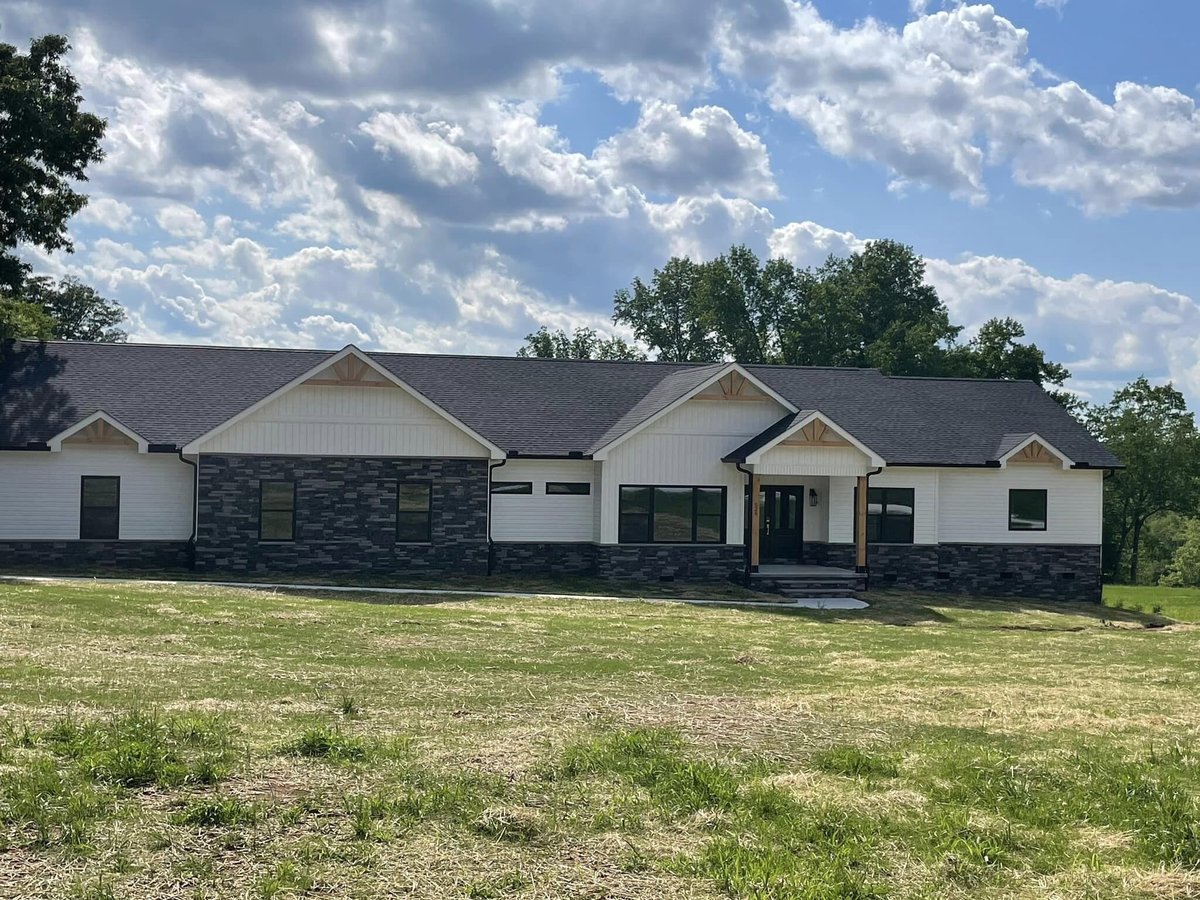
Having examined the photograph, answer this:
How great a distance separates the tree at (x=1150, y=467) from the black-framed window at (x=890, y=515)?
27694mm

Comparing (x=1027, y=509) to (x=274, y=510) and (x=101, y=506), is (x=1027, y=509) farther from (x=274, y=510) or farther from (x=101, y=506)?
(x=101, y=506)

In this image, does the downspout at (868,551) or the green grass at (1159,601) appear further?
the green grass at (1159,601)

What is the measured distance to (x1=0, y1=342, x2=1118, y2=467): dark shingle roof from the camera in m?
28.7

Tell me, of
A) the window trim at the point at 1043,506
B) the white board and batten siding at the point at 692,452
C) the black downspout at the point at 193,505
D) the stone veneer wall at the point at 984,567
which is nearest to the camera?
the black downspout at the point at 193,505

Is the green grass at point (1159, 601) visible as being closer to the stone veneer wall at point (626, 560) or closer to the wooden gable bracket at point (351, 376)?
the stone veneer wall at point (626, 560)

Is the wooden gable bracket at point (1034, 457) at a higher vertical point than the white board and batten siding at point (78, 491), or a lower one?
higher

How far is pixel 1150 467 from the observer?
2183 inches

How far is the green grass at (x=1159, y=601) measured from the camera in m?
29.9

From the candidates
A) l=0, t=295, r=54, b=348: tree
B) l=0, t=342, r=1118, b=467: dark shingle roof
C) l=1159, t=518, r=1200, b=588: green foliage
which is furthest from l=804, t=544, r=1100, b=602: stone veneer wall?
l=1159, t=518, r=1200, b=588: green foliage

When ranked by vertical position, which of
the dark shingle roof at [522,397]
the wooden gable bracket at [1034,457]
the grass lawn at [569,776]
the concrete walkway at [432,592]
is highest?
the dark shingle roof at [522,397]

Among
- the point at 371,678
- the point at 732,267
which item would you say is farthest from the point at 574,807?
the point at 732,267

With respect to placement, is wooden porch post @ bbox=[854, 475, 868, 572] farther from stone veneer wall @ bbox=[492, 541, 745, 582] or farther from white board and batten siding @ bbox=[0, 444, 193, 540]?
white board and batten siding @ bbox=[0, 444, 193, 540]

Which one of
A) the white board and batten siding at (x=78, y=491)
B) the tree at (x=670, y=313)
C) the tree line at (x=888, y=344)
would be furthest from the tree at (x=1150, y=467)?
the white board and batten siding at (x=78, y=491)

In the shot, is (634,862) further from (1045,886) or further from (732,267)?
(732,267)
